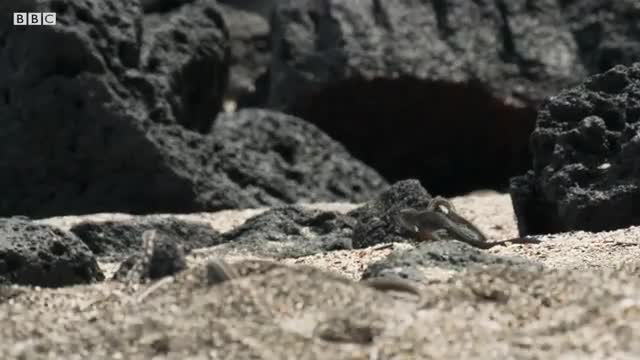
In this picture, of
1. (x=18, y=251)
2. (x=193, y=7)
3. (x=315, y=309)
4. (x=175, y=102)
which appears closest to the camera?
(x=315, y=309)

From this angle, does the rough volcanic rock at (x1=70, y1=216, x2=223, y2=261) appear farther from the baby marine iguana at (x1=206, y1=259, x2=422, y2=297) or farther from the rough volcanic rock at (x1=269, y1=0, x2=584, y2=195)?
the rough volcanic rock at (x1=269, y1=0, x2=584, y2=195)

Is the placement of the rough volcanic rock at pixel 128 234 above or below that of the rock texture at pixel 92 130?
below

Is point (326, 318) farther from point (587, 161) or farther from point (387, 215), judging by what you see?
point (587, 161)

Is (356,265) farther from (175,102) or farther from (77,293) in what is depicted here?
(175,102)

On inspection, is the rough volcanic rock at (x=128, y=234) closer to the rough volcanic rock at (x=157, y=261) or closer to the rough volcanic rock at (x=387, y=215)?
the rough volcanic rock at (x=387, y=215)

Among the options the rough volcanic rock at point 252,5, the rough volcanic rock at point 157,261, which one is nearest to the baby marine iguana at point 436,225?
the rough volcanic rock at point 157,261

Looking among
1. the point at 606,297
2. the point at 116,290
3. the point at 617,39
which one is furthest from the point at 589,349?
the point at 617,39
